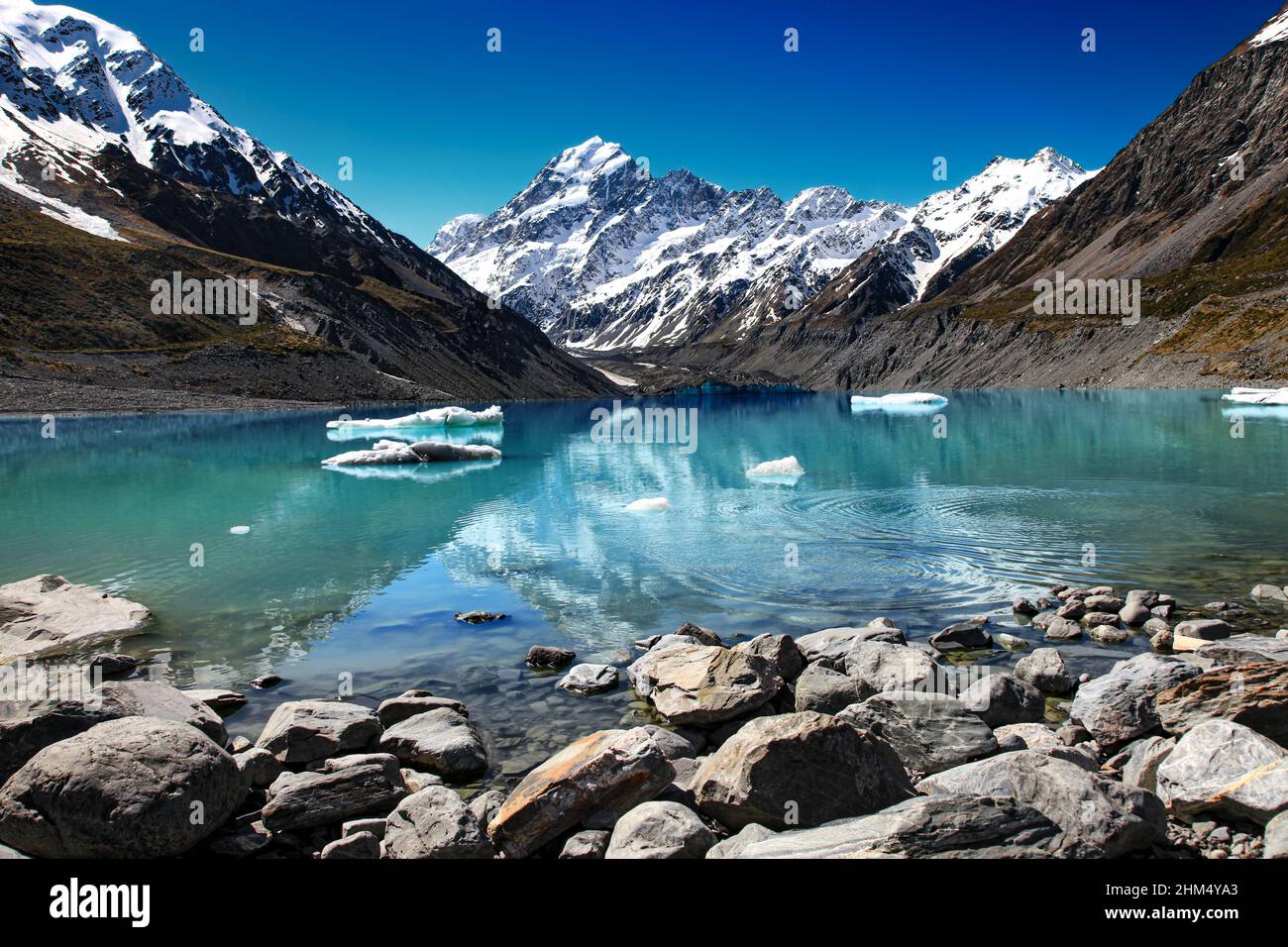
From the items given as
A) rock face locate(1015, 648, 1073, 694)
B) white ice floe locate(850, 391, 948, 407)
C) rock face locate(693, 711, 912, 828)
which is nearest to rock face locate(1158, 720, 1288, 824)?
rock face locate(693, 711, 912, 828)

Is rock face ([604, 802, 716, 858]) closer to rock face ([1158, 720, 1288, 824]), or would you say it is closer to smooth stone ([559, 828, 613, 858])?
smooth stone ([559, 828, 613, 858])

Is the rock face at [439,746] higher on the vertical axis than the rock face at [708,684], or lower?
lower

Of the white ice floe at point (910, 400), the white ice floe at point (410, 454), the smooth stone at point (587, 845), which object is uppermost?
the white ice floe at point (910, 400)

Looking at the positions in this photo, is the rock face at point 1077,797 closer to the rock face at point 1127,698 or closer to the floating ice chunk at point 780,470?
the rock face at point 1127,698

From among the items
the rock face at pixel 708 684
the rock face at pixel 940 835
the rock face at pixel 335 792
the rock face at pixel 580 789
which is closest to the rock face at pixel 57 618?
the rock face at pixel 335 792

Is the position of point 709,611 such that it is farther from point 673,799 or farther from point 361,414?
point 361,414
